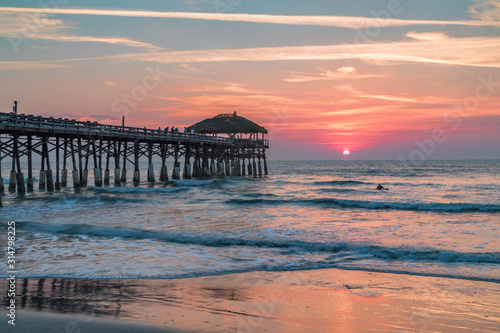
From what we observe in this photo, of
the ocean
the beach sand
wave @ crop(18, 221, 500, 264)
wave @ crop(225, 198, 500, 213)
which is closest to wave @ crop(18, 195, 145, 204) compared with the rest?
the ocean

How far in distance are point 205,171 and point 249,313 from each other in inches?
1821

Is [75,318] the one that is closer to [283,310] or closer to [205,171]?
[283,310]

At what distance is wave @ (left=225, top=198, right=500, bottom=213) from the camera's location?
85.8 feet

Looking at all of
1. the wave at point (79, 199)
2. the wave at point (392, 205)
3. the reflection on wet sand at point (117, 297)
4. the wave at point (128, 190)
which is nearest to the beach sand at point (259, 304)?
the reflection on wet sand at point (117, 297)

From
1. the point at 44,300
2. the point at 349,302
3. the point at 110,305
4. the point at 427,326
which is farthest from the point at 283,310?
the point at 44,300

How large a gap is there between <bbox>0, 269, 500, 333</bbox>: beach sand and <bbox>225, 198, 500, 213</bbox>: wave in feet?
60.6

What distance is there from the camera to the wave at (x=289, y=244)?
11930mm

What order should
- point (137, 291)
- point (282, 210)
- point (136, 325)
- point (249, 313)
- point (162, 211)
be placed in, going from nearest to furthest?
point (136, 325) < point (249, 313) < point (137, 291) < point (162, 211) < point (282, 210)

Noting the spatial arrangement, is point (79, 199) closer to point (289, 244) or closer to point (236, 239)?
point (236, 239)

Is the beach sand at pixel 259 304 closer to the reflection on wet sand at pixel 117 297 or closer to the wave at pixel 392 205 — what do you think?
the reflection on wet sand at pixel 117 297

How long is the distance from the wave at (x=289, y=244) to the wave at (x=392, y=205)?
13.4m

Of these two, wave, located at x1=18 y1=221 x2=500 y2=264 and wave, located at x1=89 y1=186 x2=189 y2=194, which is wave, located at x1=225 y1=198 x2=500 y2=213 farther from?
wave, located at x1=18 y1=221 x2=500 y2=264

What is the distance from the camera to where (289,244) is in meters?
13.8

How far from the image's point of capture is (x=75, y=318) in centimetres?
641
